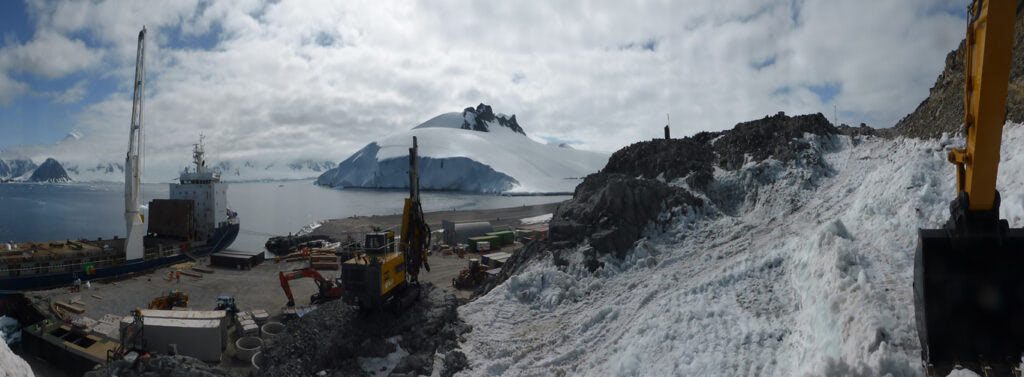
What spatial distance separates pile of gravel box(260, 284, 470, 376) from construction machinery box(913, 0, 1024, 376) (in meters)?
8.71

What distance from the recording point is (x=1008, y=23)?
547cm

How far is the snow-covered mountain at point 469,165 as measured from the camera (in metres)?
112

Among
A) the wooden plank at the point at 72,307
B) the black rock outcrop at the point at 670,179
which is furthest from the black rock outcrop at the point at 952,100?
the wooden plank at the point at 72,307

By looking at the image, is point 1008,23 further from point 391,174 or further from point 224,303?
point 391,174

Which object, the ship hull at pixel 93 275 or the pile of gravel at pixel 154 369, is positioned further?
the ship hull at pixel 93 275

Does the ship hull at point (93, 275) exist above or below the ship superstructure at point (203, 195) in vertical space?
below

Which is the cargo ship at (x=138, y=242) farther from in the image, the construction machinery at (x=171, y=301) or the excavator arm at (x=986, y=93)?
the excavator arm at (x=986, y=93)

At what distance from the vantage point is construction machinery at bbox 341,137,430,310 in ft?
43.7

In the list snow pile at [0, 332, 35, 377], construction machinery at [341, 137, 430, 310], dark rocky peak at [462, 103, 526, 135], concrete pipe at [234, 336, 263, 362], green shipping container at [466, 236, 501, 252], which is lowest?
concrete pipe at [234, 336, 263, 362]

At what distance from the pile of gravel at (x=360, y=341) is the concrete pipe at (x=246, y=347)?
1.91 m

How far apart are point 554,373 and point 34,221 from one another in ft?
288

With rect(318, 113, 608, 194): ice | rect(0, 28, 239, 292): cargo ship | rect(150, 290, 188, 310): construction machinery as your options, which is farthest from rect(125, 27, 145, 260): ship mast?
rect(318, 113, 608, 194): ice

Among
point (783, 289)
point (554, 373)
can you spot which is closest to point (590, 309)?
point (554, 373)

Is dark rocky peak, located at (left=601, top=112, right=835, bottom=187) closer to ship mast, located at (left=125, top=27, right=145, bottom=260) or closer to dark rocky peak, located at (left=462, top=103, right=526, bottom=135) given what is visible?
ship mast, located at (left=125, top=27, right=145, bottom=260)
